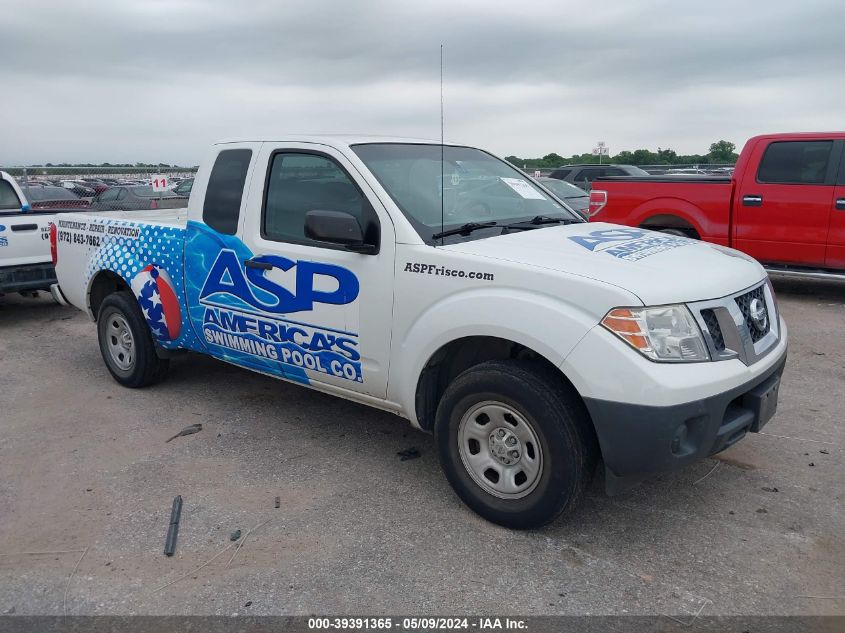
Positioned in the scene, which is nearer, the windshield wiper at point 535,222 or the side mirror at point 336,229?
the side mirror at point 336,229

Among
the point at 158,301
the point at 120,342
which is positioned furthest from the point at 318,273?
the point at 120,342

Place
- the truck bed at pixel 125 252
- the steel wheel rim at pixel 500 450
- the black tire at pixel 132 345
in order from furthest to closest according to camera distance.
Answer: the black tire at pixel 132 345, the truck bed at pixel 125 252, the steel wheel rim at pixel 500 450

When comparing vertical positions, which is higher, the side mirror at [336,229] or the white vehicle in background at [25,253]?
the side mirror at [336,229]

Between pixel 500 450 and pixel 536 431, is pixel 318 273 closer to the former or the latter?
pixel 500 450

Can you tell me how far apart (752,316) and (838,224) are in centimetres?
579

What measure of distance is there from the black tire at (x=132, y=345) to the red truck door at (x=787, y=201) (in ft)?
22.7

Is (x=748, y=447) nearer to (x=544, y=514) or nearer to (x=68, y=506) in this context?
(x=544, y=514)

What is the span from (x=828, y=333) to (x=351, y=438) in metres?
5.17

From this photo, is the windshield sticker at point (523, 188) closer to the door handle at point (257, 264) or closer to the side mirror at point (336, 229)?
the side mirror at point (336, 229)

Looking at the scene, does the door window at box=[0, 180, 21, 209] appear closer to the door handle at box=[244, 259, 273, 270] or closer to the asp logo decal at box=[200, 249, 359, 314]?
the asp logo decal at box=[200, 249, 359, 314]

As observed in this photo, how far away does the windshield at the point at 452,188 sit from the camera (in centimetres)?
387

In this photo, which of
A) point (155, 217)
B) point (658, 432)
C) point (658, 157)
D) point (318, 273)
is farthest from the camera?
point (658, 157)

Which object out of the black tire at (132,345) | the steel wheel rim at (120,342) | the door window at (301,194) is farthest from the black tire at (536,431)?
the steel wheel rim at (120,342)

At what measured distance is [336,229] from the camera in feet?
12.0
